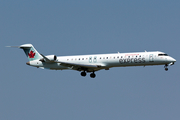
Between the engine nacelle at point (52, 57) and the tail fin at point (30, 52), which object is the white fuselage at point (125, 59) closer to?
the engine nacelle at point (52, 57)

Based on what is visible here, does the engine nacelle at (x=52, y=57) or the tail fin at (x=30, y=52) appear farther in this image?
Answer: the tail fin at (x=30, y=52)

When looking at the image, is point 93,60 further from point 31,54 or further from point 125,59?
point 31,54

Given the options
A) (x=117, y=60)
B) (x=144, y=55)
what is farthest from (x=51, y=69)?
(x=144, y=55)

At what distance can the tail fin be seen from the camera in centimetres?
5221

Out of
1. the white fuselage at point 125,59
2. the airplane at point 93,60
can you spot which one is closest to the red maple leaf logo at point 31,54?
the airplane at point 93,60

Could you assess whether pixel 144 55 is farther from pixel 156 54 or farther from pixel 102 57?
pixel 102 57

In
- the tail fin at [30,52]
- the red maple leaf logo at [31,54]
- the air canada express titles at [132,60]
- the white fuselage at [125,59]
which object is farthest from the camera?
the red maple leaf logo at [31,54]

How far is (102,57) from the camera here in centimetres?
4728

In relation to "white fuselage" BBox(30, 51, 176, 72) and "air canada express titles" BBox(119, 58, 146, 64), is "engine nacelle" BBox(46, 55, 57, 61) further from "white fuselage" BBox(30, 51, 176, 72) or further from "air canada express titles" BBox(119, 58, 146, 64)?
"air canada express titles" BBox(119, 58, 146, 64)

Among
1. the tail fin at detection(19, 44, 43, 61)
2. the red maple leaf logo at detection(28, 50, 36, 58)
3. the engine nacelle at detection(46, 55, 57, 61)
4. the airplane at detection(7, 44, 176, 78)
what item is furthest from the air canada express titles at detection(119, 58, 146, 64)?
the red maple leaf logo at detection(28, 50, 36, 58)

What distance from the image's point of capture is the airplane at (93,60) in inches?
1790

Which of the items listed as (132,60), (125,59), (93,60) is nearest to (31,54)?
(93,60)

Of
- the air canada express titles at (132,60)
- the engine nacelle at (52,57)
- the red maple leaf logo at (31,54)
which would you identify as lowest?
the air canada express titles at (132,60)

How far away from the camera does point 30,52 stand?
52.5m
